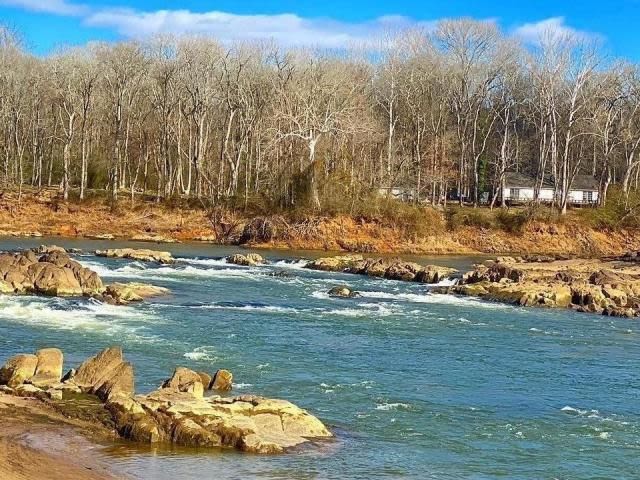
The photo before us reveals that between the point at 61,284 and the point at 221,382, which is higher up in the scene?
the point at 61,284

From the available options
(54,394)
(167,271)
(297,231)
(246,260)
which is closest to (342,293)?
(167,271)

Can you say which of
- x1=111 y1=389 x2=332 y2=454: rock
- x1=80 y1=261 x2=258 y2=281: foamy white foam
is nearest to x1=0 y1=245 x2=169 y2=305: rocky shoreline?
x1=80 y1=261 x2=258 y2=281: foamy white foam

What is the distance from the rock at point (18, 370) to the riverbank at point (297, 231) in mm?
48957

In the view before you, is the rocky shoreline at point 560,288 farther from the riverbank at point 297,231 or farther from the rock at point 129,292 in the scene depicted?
the riverbank at point 297,231

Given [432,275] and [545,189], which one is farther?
[545,189]

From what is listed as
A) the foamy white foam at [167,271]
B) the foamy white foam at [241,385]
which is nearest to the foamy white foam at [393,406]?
the foamy white foam at [241,385]

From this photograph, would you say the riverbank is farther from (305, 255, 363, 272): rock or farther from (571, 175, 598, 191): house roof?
(571, 175, 598, 191): house roof

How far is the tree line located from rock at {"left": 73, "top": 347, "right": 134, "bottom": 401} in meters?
51.8

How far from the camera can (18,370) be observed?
66.5 feet

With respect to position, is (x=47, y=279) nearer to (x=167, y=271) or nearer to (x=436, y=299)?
(x=167, y=271)

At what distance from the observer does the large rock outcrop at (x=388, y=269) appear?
166 ft

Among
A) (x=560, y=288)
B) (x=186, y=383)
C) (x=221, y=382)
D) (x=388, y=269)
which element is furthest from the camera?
(x=388, y=269)

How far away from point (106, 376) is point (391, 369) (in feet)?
29.4

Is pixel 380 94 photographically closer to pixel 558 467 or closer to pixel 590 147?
pixel 590 147
